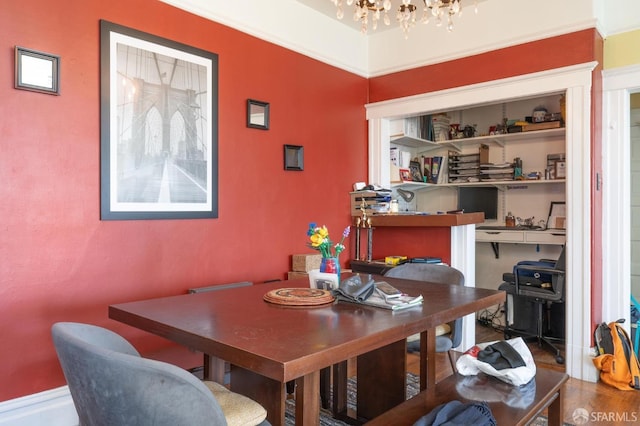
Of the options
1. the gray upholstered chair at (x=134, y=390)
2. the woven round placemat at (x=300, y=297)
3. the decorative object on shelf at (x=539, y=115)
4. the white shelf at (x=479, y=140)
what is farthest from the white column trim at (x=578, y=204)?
the gray upholstered chair at (x=134, y=390)

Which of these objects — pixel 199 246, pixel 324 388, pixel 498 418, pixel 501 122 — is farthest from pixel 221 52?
pixel 501 122

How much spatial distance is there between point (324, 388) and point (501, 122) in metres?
3.66

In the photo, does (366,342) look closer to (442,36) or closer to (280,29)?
(280,29)

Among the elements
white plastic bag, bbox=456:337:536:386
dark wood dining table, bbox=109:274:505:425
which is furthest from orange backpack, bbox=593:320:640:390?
dark wood dining table, bbox=109:274:505:425

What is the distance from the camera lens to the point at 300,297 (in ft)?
6.02

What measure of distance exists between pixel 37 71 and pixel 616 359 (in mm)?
3847

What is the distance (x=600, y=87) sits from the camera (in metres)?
3.31

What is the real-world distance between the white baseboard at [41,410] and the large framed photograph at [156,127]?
0.95m

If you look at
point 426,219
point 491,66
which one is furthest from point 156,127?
point 491,66

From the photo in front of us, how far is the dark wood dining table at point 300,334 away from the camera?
1219mm

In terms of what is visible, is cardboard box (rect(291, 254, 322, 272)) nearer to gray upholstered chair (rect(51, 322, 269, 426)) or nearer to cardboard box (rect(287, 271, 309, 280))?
cardboard box (rect(287, 271, 309, 280))

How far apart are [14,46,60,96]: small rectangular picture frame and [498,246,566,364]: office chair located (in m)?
3.78

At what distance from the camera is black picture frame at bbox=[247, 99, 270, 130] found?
320 centimetres

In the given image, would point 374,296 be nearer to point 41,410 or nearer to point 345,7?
point 41,410
